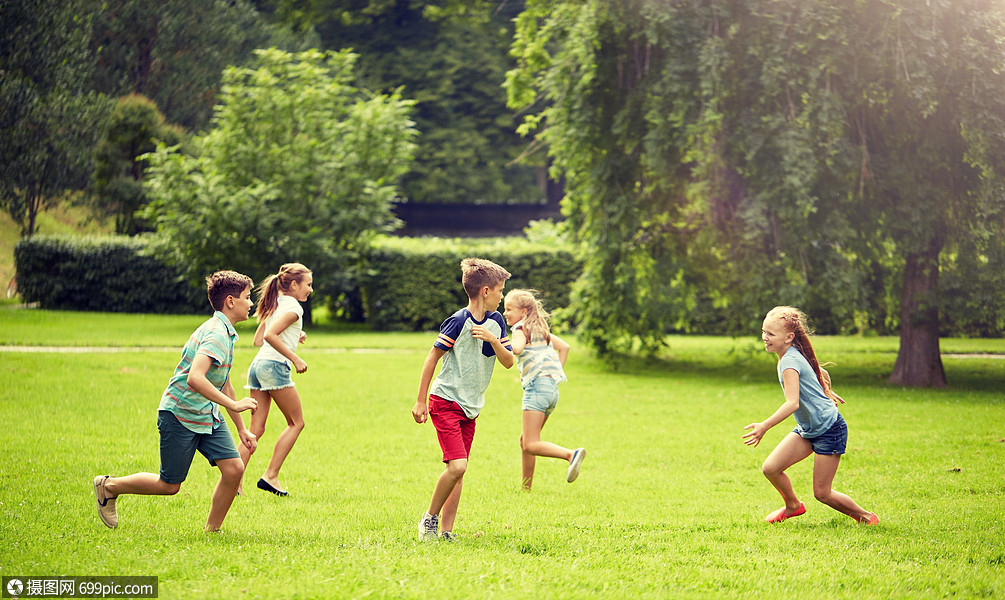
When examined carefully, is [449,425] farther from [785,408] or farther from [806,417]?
[806,417]

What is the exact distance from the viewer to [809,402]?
6238 millimetres

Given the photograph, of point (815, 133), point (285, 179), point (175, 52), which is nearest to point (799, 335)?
point (815, 133)

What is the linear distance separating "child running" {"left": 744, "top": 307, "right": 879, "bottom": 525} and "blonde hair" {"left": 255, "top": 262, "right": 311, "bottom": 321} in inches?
153

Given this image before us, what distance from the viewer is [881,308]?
2225 centimetres

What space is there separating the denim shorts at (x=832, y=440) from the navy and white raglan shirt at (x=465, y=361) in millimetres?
2379

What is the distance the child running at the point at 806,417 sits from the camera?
20.3ft

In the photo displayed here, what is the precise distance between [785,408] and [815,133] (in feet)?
30.2

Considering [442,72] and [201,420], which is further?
[442,72]

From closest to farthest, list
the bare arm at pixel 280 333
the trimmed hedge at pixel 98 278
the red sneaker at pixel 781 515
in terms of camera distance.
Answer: the red sneaker at pixel 781 515, the bare arm at pixel 280 333, the trimmed hedge at pixel 98 278

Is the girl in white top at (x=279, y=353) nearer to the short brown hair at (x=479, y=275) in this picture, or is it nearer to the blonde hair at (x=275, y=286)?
the blonde hair at (x=275, y=286)

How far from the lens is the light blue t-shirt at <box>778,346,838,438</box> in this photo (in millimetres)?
6195

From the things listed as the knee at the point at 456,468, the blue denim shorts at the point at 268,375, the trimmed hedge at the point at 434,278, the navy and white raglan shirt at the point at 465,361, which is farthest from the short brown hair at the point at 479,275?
the trimmed hedge at the point at 434,278

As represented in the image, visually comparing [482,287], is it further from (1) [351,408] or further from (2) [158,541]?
(1) [351,408]

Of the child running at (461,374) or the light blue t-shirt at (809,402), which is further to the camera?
the light blue t-shirt at (809,402)
